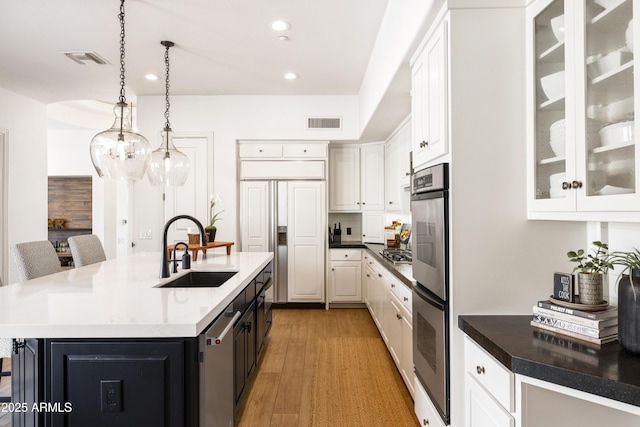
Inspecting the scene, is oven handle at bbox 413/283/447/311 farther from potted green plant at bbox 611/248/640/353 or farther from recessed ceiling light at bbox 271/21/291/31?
recessed ceiling light at bbox 271/21/291/31

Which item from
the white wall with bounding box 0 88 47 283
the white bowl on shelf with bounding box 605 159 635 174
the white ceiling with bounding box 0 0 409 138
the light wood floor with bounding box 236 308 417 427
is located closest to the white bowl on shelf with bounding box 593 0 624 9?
the white bowl on shelf with bounding box 605 159 635 174

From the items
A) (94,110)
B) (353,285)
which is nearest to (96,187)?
(94,110)

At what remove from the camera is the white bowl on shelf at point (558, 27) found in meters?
1.47

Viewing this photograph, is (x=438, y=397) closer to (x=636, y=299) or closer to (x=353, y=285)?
(x=636, y=299)

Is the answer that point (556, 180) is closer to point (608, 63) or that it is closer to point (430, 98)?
point (608, 63)

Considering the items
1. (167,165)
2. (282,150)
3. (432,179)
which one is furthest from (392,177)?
(432,179)

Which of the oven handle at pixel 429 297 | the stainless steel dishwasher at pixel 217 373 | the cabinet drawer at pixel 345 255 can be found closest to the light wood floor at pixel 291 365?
the stainless steel dishwasher at pixel 217 373

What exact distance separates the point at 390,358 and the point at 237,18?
320cm

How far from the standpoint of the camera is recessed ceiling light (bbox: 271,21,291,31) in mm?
Result: 3120

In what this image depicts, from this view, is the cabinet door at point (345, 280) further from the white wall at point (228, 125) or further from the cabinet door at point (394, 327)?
the cabinet door at point (394, 327)

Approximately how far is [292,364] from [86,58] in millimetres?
3650

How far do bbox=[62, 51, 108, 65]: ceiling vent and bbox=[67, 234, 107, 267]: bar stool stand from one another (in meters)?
1.83

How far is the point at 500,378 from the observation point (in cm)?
136

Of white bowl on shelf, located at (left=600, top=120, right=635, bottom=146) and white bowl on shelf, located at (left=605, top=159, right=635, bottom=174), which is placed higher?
white bowl on shelf, located at (left=600, top=120, right=635, bottom=146)
